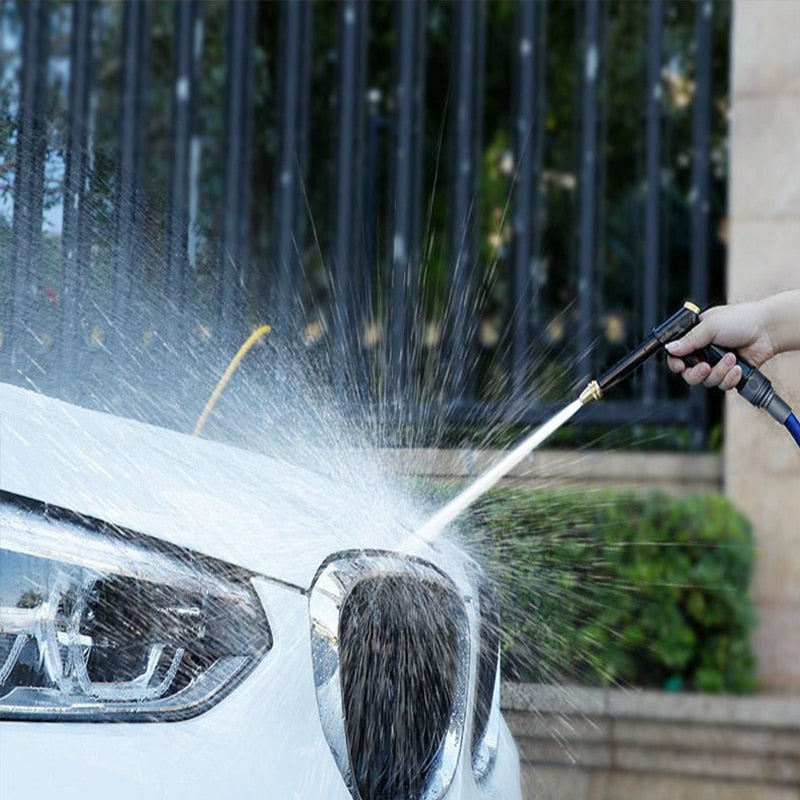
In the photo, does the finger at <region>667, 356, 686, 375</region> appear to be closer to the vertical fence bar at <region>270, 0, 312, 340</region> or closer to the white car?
the white car

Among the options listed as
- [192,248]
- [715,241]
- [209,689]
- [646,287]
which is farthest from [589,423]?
[209,689]

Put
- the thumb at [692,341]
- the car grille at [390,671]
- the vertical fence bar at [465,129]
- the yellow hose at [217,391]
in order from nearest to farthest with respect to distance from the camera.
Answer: the car grille at [390,671] → the yellow hose at [217,391] → the thumb at [692,341] → the vertical fence bar at [465,129]

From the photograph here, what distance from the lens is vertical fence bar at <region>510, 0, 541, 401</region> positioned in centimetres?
582

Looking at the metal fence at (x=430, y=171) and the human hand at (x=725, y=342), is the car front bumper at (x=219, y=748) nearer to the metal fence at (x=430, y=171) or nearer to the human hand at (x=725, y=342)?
the human hand at (x=725, y=342)

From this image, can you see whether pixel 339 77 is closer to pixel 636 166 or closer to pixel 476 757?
pixel 636 166

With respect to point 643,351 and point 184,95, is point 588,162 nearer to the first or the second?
point 184,95

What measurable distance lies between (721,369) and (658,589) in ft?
6.82

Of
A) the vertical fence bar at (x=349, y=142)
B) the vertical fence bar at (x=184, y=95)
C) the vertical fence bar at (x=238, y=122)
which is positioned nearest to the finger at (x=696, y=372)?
the vertical fence bar at (x=349, y=142)

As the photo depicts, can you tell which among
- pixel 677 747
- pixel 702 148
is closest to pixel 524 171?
pixel 702 148

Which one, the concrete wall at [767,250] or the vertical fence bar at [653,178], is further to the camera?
the vertical fence bar at [653,178]

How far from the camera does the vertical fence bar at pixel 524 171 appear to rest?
582cm

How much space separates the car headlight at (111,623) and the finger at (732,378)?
1321 millimetres

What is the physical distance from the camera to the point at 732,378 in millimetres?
2818

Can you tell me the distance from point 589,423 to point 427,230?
54.7 inches
